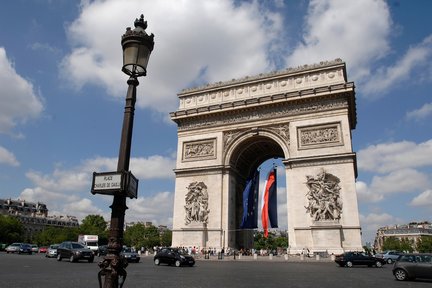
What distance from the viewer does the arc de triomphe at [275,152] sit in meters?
27.1

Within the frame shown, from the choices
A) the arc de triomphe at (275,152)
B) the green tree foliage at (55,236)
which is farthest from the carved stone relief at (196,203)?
the green tree foliage at (55,236)

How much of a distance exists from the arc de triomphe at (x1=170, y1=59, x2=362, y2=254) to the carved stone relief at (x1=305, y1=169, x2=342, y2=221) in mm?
71

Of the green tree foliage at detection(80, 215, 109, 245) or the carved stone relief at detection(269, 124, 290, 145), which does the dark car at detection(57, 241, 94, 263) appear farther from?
the green tree foliage at detection(80, 215, 109, 245)

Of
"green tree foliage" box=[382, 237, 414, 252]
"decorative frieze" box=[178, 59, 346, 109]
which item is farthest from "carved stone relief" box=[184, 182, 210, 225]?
"green tree foliage" box=[382, 237, 414, 252]

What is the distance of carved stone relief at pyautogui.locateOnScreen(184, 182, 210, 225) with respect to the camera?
1226 inches

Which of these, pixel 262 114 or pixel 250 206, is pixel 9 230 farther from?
pixel 262 114

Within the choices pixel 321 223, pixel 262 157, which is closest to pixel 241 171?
pixel 262 157

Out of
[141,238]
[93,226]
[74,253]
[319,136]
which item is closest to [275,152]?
[319,136]

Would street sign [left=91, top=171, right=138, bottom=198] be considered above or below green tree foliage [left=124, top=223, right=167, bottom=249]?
below

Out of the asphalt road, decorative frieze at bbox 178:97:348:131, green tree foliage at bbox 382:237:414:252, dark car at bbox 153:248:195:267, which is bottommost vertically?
the asphalt road

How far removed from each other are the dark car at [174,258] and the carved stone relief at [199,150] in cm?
1256

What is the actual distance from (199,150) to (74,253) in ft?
48.3

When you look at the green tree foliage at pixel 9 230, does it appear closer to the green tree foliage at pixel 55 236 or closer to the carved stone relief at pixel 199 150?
the green tree foliage at pixel 55 236

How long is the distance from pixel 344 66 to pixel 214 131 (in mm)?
12400
